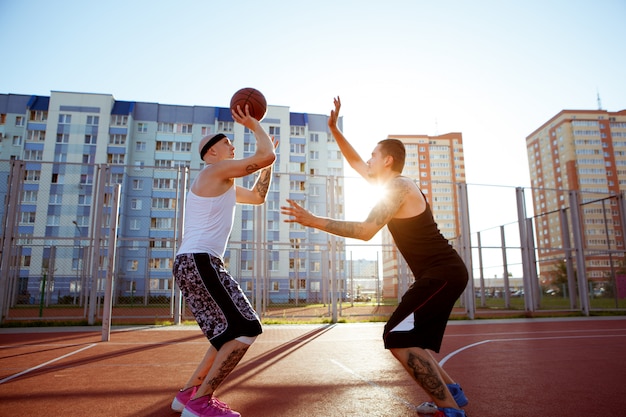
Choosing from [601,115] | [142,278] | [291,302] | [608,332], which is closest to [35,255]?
[142,278]

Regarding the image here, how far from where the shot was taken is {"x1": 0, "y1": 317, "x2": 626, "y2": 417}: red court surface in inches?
140

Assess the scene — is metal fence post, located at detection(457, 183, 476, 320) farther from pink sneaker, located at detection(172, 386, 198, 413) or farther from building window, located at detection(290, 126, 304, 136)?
building window, located at detection(290, 126, 304, 136)

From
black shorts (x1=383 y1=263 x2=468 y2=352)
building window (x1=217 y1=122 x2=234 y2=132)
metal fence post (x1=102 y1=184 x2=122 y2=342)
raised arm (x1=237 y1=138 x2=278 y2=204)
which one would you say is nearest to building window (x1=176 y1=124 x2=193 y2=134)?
building window (x1=217 y1=122 x2=234 y2=132)

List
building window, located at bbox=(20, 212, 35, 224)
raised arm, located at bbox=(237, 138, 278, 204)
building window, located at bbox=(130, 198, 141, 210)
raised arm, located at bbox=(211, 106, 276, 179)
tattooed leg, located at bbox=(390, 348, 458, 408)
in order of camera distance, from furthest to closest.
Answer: building window, located at bbox=(130, 198, 141, 210) → building window, located at bbox=(20, 212, 35, 224) → raised arm, located at bbox=(237, 138, 278, 204) → raised arm, located at bbox=(211, 106, 276, 179) → tattooed leg, located at bbox=(390, 348, 458, 408)

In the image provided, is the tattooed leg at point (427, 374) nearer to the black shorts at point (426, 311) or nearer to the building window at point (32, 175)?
the black shorts at point (426, 311)

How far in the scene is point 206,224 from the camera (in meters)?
3.26

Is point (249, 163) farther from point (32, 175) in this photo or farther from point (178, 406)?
point (32, 175)

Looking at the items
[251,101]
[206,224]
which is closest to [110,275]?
[251,101]

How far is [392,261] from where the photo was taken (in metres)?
19.5

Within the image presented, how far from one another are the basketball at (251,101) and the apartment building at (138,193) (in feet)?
20.5

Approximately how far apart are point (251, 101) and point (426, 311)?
2.73 metres

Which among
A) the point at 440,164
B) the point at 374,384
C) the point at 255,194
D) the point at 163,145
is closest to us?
the point at 255,194

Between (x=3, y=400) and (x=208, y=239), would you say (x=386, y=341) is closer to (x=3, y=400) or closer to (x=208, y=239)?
(x=208, y=239)

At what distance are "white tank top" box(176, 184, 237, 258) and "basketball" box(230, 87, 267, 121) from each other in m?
Result: 1.27
